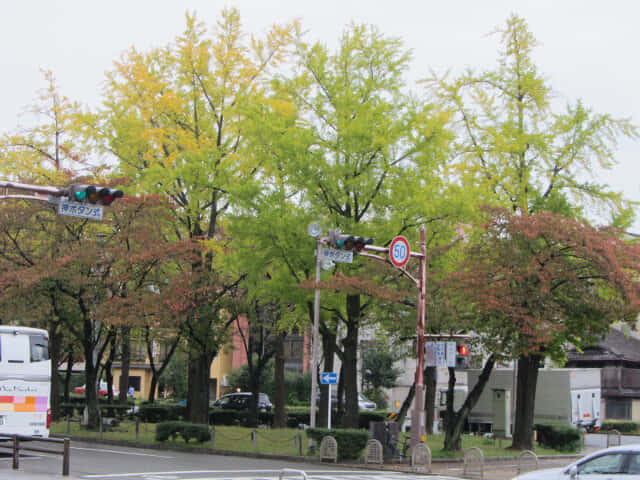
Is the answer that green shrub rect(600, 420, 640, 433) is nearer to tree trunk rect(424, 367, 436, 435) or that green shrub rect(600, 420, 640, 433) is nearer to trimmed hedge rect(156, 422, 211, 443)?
tree trunk rect(424, 367, 436, 435)

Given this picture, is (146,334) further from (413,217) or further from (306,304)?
(413,217)

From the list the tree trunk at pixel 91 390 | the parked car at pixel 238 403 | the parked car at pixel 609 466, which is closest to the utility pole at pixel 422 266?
the parked car at pixel 609 466

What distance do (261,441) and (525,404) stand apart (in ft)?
33.4

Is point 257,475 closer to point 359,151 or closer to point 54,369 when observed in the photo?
point 359,151

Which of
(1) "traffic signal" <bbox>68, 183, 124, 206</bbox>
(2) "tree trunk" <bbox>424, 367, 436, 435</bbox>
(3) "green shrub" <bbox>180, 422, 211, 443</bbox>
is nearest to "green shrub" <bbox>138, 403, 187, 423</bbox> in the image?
(3) "green shrub" <bbox>180, 422, 211, 443</bbox>

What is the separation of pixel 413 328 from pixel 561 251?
5685 mm

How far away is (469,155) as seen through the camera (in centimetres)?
2970

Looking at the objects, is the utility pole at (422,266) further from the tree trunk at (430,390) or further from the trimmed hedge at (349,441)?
the tree trunk at (430,390)

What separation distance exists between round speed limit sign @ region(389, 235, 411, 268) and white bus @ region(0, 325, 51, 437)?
10.2m

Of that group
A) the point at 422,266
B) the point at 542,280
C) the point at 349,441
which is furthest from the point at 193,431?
the point at 542,280

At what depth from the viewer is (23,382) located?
64.7ft

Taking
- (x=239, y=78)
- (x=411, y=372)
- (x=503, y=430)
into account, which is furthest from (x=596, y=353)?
(x=239, y=78)

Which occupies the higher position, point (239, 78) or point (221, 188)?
point (239, 78)

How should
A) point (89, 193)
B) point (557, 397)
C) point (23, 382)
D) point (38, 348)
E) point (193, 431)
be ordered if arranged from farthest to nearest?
point (557, 397)
point (193, 431)
point (38, 348)
point (23, 382)
point (89, 193)
